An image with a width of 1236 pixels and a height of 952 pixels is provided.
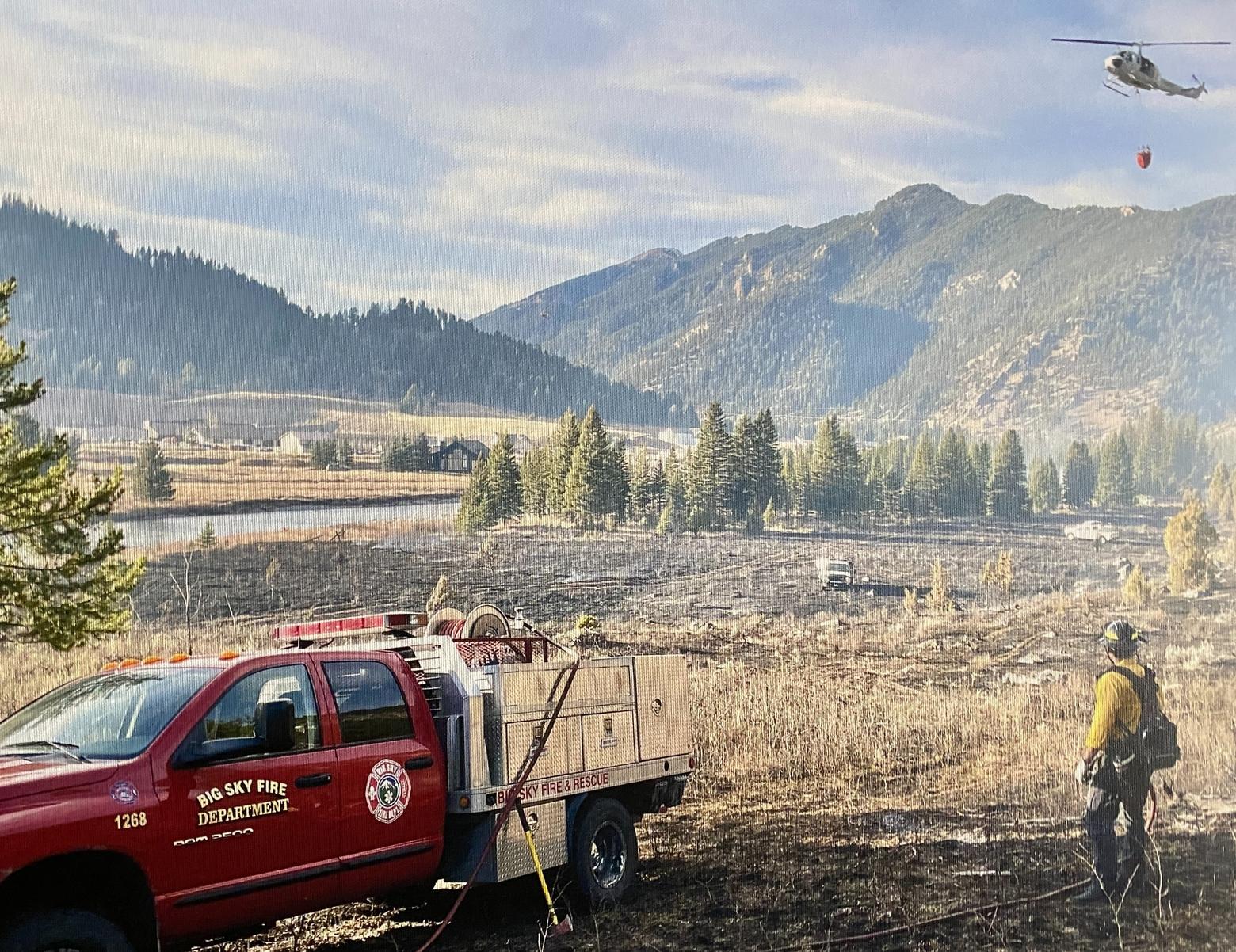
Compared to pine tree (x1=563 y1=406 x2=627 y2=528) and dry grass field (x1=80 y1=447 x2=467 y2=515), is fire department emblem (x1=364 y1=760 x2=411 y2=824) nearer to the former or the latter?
pine tree (x1=563 y1=406 x2=627 y2=528)

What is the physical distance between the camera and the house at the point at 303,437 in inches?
1078

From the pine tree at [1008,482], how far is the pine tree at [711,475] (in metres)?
5.24

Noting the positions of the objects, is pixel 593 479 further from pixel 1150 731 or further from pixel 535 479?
pixel 1150 731

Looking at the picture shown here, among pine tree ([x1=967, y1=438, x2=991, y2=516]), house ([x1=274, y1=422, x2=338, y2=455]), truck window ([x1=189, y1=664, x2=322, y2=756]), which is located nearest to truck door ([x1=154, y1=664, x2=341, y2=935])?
truck window ([x1=189, y1=664, x2=322, y2=756])

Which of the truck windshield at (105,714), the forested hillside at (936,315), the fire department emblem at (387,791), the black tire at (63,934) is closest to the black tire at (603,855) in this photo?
the fire department emblem at (387,791)

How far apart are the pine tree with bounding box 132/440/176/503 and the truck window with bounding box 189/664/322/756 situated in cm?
2004

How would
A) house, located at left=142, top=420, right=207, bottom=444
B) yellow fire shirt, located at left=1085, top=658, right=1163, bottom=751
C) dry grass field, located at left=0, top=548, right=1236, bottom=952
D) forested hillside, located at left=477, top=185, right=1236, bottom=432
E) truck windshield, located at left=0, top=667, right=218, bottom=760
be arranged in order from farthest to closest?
house, located at left=142, top=420, right=207, bottom=444 → forested hillside, located at left=477, top=185, right=1236, bottom=432 → yellow fire shirt, located at left=1085, top=658, right=1163, bottom=751 → dry grass field, located at left=0, top=548, right=1236, bottom=952 → truck windshield, located at left=0, top=667, right=218, bottom=760

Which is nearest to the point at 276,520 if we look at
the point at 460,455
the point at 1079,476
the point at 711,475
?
the point at 460,455

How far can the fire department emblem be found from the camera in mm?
7613

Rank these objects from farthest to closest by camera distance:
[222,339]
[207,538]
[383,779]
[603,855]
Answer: [222,339] < [207,538] < [603,855] < [383,779]

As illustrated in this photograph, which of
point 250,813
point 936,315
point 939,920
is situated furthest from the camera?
point 936,315

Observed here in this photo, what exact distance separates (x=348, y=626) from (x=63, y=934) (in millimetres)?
3151

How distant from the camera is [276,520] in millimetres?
25969

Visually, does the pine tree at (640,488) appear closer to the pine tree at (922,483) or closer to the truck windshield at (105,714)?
the pine tree at (922,483)
